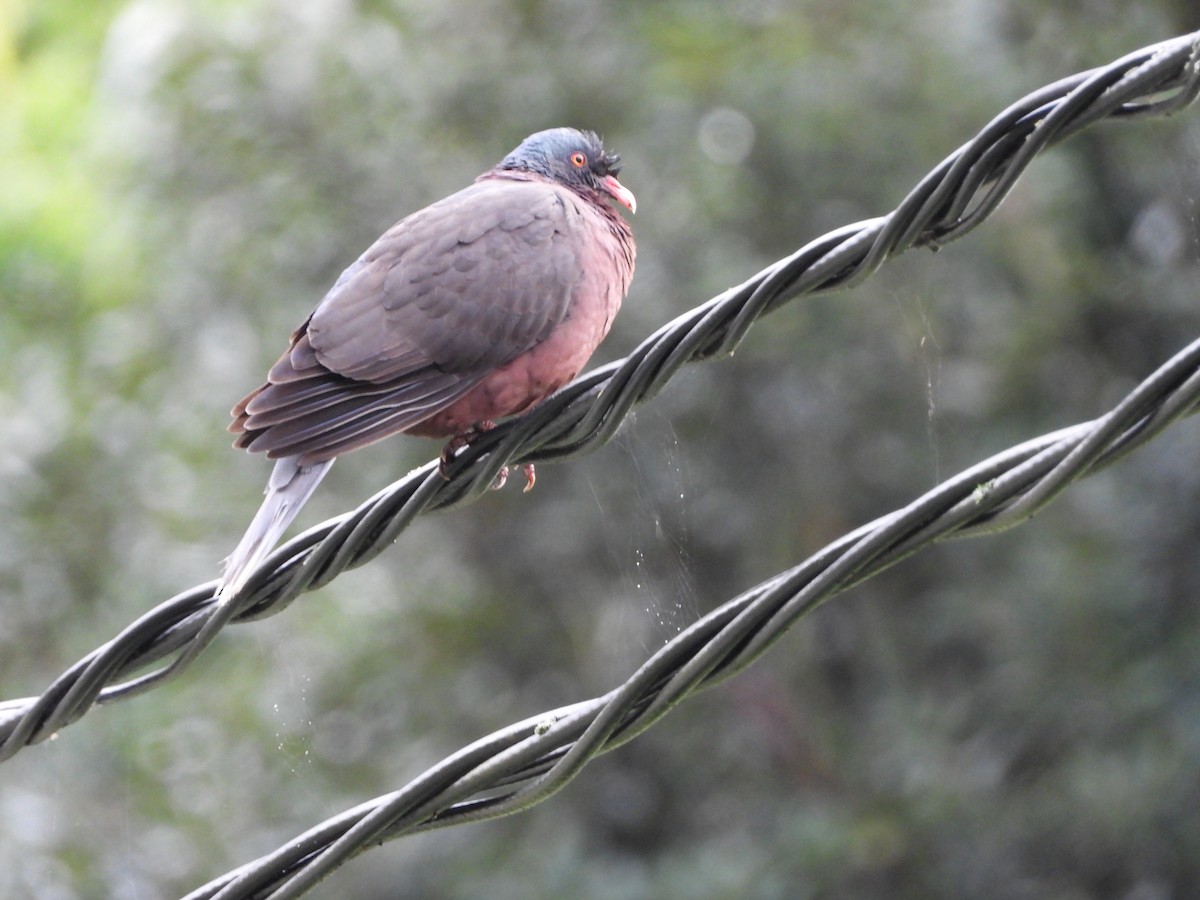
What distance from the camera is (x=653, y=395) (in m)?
2.23

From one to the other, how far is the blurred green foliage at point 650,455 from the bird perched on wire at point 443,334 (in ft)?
7.92

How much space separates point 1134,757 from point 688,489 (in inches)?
79.5

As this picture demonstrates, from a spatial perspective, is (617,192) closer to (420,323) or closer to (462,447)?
(420,323)

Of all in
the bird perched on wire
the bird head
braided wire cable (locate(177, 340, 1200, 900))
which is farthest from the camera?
the bird head

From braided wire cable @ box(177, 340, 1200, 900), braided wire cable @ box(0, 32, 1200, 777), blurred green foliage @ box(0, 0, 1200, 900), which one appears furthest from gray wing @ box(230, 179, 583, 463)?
blurred green foliage @ box(0, 0, 1200, 900)

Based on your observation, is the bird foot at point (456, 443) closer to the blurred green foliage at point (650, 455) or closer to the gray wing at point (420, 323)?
the gray wing at point (420, 323)

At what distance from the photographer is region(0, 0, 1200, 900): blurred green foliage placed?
5922 millimetres

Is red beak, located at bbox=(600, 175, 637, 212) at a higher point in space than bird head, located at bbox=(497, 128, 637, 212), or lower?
lower

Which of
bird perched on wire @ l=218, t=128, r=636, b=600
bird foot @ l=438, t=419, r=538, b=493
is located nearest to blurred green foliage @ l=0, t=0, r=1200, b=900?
bird perched on wire @ l=218, t=128, r=636, b=600

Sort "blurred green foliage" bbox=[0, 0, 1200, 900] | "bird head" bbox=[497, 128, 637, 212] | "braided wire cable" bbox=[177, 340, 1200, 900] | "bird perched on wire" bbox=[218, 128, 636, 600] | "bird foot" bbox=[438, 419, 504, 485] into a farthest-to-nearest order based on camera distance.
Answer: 1. "blurred green foliage" bbox=[0, 0, 1200, 900]
2. "bird head" bbox=[497, 128, 637, 212]
3. "bird perched on wire" bbox=[218, 128, 636, 600]
4. "bird foot" bbox=[438, 419, 504, 485]
5. "braided wire cable" bbox=[177, 340, 1200, 900]

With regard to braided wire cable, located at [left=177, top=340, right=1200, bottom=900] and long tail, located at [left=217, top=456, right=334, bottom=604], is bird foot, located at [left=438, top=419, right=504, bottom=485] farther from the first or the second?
braided wire cable, located at [left=177, top=340, right=1200, bottom=900]

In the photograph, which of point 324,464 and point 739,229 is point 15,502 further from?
point 324,464

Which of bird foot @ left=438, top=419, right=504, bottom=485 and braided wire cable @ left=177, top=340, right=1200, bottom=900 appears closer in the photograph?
braided wire cable @ left=177, top=340, right=1200, bottom=900

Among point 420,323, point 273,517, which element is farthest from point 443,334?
point 273,517
